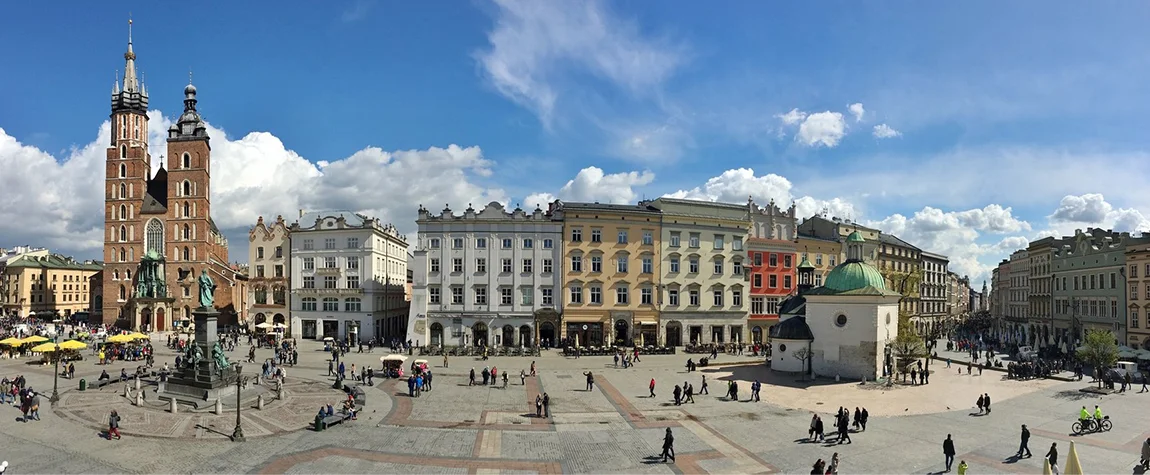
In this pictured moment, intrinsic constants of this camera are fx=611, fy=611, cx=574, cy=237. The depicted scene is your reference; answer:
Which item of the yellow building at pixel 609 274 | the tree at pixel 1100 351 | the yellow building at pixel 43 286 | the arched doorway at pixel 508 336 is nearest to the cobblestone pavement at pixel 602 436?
the tree at pixel 1100 351

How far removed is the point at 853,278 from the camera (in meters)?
42.5

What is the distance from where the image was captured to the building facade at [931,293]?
9281 centimetres

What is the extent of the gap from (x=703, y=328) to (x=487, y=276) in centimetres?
2227

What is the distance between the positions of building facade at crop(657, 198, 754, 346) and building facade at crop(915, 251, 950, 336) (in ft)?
146

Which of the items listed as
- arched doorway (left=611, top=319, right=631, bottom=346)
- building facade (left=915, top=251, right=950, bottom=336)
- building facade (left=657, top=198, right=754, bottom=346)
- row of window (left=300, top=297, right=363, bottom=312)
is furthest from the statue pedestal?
building facade (left=915, top=251, right=950, bottom=336)

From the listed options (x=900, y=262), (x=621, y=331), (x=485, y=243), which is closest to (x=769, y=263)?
(x=621, y=331)

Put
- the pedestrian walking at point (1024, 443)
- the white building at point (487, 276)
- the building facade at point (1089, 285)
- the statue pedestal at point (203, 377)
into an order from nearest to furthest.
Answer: the pedestrian walking at point (1024, 443) < the statue pedestal at point (203, 377) < the building facade at point (1089, 285) < the white building at point (487, 276)

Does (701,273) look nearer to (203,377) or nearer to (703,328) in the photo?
(703,328)

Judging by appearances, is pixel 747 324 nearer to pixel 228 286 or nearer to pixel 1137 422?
pixel 1137 422

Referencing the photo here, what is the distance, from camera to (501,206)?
194 ft

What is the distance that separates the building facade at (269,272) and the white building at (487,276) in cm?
2057

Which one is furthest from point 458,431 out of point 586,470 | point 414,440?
point 586,470

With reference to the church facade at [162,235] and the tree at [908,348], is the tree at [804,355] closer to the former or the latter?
the tree at [908,348]

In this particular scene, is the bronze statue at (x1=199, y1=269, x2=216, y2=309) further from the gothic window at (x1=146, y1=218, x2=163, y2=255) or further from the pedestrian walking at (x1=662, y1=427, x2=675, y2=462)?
the gothic window at (x1=146, y1=218, x2=163, y2=255)
